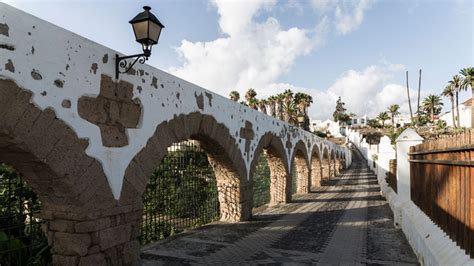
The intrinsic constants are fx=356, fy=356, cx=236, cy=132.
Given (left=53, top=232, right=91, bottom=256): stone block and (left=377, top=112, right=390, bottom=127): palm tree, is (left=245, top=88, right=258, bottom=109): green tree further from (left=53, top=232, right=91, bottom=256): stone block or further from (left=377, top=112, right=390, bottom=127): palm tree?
(left=377, top=112, right=390, bottom=127): palm tree

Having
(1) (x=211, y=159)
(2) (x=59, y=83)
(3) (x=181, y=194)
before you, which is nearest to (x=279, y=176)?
(3) (x=181, y=194)

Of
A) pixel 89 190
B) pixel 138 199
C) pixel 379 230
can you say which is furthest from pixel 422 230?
pixel 89 190

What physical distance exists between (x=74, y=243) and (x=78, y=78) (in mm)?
1806

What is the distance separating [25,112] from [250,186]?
20.8 feet

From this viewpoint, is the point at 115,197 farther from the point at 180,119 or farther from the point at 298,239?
the point at 298,239

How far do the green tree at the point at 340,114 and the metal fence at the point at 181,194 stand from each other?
71211 mm

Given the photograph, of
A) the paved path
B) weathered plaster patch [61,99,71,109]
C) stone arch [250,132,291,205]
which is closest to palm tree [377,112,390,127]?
stone arch [250,132,291,205]

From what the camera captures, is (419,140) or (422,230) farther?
(419,140)

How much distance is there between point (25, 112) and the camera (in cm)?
326

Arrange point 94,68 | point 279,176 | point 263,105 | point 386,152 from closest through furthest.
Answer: point 94,68, point 386,152, point 279,176, point 263,105

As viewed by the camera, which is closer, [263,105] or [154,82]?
[154,82]

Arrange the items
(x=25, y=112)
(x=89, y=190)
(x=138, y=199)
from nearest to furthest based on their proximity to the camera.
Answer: (x=25, y=112) → (x=89, y=190) → (x=138, y=199)

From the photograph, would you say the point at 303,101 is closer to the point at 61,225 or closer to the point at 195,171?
the point at 195,171

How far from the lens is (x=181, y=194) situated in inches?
352
